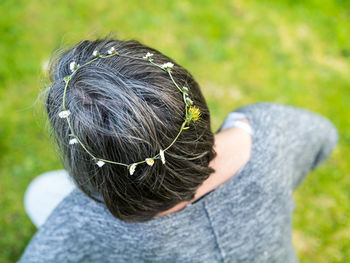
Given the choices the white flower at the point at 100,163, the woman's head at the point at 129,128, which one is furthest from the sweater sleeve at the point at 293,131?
the white flower at the point at 100,163

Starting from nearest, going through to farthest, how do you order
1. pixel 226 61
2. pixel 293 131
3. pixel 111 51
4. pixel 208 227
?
pixel 111 51 < pixel 208 227 < pixel 293 131 < pixel 226 61

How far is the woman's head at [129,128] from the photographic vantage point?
82cm

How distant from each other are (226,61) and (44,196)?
217 centimetres

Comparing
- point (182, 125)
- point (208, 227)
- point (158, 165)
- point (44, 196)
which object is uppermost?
point (182, 125)

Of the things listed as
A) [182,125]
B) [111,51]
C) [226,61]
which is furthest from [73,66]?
[226,61]

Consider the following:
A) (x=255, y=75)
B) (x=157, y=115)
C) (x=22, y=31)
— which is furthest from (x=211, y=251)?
(x=22, y=31)

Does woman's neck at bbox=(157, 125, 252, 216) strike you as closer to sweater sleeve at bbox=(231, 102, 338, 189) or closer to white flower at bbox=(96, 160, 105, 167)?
sweater sleeve at bbox=(231, 102, 338, 189)

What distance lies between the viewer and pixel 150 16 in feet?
10.5

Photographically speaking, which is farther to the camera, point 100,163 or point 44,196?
point 44,196

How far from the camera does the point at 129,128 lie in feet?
2.66

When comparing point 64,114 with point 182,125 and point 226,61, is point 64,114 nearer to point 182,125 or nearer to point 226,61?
point 182,125

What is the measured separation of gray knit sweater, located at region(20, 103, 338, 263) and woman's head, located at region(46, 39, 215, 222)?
0.12 metres

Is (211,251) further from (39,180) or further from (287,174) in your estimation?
(39,180)

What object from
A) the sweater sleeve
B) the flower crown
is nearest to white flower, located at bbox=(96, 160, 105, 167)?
the flower crown
